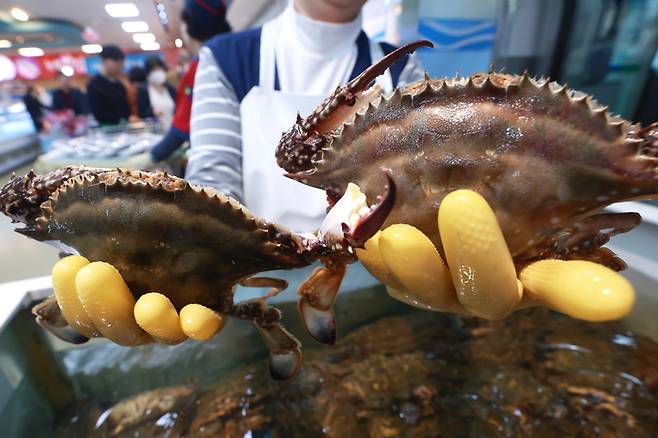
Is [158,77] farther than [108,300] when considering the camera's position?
Yes

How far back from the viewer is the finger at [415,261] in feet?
2.00

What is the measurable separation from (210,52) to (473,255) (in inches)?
54.8

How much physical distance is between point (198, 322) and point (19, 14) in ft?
10.8

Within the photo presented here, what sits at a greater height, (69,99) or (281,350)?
(69,99)

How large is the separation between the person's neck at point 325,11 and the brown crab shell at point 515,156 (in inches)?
36.7

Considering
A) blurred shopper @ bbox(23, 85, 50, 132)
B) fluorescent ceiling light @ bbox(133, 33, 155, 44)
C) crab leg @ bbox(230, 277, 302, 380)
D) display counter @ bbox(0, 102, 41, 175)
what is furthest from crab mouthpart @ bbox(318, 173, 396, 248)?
display counter @ bbox(0, 102, 41, 175)

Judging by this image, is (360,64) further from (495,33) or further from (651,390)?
(495,33)

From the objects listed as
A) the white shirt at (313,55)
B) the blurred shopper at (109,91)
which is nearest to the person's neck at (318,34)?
the white shirt at (313,55)

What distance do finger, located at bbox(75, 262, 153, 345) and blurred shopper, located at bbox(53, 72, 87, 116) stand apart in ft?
18.5

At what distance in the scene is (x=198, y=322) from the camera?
0.71m

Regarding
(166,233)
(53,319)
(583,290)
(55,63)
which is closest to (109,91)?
(55,63)

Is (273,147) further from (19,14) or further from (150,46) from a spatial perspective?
(19,14)

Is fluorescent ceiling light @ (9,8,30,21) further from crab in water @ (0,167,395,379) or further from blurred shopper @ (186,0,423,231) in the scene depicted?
crab in water @ (0,167,395,379)

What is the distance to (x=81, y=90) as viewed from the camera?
522 cm
